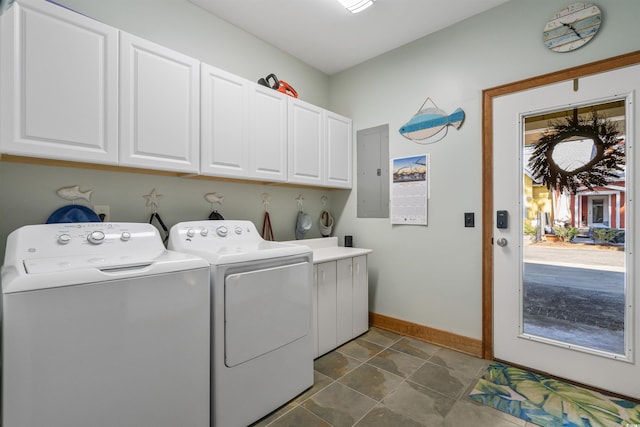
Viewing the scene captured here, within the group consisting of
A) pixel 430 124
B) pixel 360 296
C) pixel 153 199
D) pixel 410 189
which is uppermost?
pixel 430 124

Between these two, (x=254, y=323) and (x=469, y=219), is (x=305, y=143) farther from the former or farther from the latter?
(x=254, y=323)

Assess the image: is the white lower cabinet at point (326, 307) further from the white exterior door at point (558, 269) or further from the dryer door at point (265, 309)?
the white exterior door at point (558, 269)

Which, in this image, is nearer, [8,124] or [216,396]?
[8,124]

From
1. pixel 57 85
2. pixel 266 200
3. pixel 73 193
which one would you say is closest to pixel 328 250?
pixel 266 200

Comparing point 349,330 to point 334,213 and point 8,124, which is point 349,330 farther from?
point 8,124

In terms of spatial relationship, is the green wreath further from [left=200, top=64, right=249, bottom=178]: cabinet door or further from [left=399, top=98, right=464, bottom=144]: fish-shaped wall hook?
[left=200, top=64, right=249, bottom=178]: cabinet door

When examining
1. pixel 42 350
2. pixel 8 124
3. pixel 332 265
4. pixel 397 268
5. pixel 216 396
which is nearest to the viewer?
pixel 42 350

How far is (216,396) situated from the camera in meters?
1.53

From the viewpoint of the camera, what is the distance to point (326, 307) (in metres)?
2.46

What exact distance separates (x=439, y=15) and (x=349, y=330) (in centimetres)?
278

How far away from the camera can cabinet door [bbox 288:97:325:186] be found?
261 centimetres

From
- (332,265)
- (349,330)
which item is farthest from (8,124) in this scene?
(349,330)

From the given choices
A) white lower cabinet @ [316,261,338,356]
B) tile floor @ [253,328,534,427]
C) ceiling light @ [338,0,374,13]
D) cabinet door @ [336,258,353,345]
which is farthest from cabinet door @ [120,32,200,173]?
tile floor @ [253,328,534,427]

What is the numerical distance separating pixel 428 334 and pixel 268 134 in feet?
7.38
